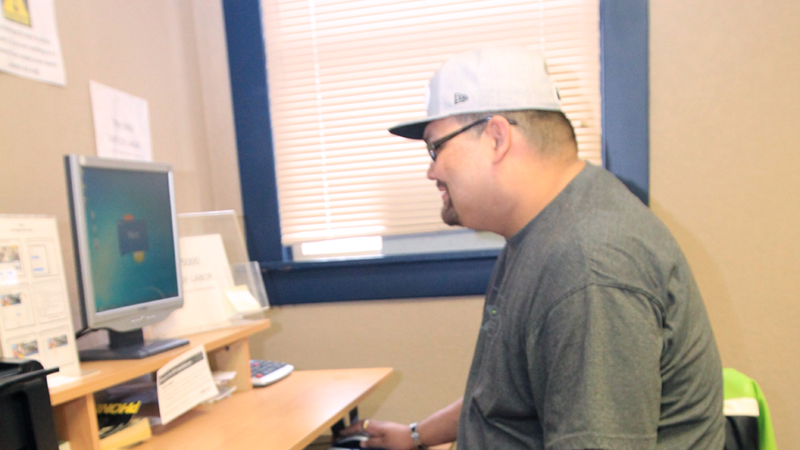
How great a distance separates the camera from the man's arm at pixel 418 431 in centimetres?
141

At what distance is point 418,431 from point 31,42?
53.4 inches

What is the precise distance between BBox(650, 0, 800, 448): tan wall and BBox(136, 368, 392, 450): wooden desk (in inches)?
46.2

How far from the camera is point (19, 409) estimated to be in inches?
27.2

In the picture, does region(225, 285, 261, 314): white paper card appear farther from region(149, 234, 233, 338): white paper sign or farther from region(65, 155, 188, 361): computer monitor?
region(65, 155, 188, 361): computer monitor

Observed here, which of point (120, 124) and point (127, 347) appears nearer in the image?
point (127, 347)

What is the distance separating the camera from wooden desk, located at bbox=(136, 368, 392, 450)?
1.14 m

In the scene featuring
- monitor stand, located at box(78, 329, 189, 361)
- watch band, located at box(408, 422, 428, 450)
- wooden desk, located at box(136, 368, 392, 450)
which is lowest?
watch band, located at box(408, 422, 428, 450)

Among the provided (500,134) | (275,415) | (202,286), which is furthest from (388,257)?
(500,134)

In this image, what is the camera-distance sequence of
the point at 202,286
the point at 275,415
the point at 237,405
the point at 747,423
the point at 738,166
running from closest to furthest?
the point at 747,423
the point at 275,415
the point at 237,405
the point at 202,286
the point at 738,166

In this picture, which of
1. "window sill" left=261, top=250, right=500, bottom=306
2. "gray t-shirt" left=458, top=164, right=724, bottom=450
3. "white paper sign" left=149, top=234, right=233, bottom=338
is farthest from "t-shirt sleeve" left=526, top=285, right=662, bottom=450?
"window sill" left=261, top=250, right=500, bottom=306

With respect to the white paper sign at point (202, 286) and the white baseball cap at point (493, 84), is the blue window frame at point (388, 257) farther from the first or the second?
the white baseball cap at point (493, 84)

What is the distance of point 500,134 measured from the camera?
0.99m

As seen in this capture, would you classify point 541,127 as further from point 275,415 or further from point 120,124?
point 120,124

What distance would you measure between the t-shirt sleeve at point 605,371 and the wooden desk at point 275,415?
0.60 m
